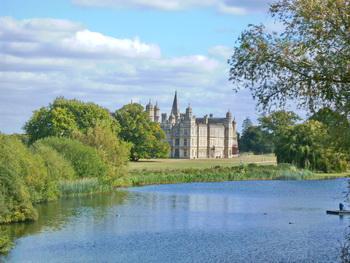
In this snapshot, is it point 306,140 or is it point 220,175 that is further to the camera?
point 306,140

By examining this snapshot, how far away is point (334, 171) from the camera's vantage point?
7925cm

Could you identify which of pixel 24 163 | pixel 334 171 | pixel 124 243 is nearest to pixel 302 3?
pixel 124 243

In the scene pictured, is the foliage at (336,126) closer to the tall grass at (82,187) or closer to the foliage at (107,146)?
the tall grass at (82,187)

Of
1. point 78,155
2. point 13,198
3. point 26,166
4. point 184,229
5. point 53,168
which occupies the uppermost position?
point 78,155

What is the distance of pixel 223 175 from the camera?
243ft

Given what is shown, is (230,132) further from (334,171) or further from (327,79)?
(327,79)

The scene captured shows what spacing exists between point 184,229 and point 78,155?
22.9 m

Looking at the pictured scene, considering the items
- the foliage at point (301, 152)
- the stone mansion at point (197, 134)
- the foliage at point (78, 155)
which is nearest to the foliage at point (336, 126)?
the foliage at point (78, 155)

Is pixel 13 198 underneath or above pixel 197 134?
underneath

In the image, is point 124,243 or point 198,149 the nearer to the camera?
point 124,243

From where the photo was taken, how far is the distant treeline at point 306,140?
16344 mm

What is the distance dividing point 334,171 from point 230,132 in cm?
7786

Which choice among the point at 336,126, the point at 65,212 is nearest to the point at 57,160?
the point at 65,212

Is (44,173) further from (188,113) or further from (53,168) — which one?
(188,113)
